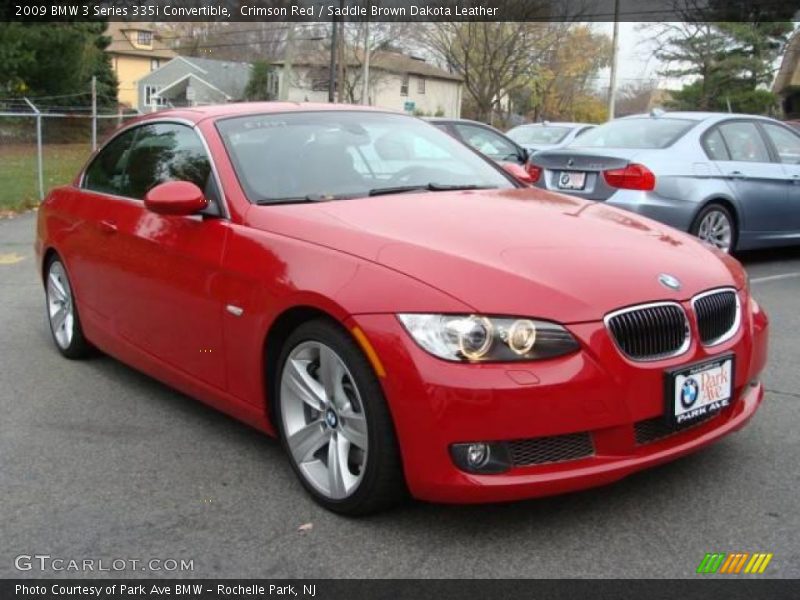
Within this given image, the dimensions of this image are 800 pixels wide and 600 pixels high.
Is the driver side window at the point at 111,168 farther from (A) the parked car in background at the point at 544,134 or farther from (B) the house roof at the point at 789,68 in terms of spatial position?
(B) the house roof at the point at 789,68

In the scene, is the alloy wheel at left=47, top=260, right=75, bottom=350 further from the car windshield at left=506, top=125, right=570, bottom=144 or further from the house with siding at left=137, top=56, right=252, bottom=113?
the house with siding at left=137, top=56, right=252, bottom=113

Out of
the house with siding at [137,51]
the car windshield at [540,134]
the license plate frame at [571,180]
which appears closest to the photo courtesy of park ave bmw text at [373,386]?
the license plate frame at [571,180]

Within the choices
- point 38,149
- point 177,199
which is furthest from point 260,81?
point 177,199

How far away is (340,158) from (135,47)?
8255cm

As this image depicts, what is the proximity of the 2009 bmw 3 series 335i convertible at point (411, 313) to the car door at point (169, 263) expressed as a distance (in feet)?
0.04

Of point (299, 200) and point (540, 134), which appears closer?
point (299, 200)

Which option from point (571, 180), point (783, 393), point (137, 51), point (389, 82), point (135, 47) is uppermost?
point (135, 47)

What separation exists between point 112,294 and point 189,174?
885 millimetres

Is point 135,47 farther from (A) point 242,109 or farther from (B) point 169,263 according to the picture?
(B) point 169,263

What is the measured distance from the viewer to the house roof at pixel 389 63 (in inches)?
2425

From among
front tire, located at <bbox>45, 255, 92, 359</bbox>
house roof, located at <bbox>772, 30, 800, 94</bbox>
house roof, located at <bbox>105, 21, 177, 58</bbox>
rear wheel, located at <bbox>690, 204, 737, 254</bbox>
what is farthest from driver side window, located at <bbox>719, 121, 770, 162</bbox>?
house roof, located at <bbox>105, 21, 177, 58</bbox>

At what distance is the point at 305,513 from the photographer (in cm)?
318

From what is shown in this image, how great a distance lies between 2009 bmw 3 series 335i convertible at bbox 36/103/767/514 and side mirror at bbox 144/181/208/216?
10 mm

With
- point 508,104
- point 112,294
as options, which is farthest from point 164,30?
point 112,294
